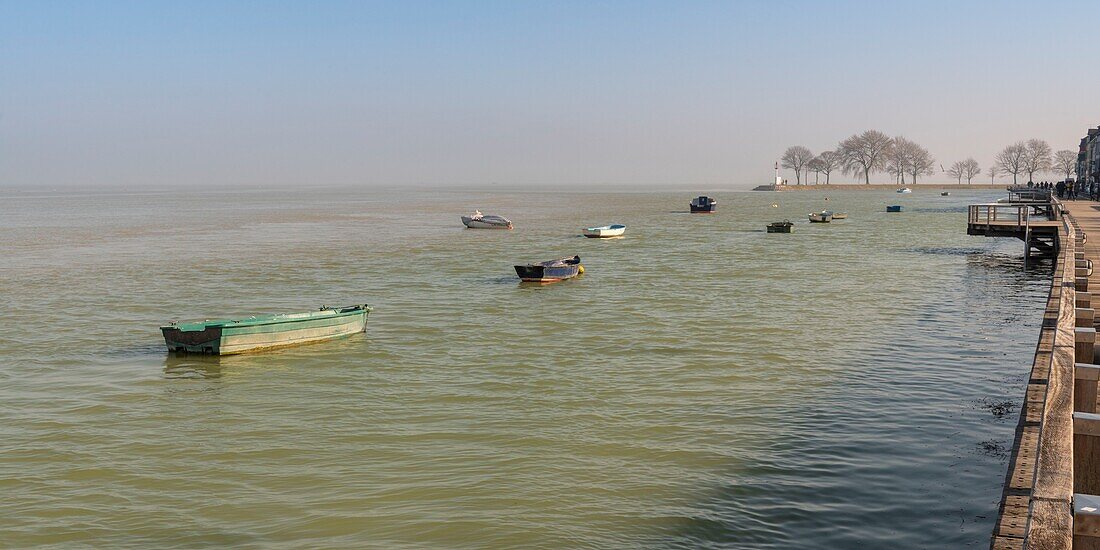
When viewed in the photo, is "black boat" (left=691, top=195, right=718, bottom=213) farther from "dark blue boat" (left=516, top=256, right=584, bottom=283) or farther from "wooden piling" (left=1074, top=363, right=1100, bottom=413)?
"wooden piling" (left=1074, top=363, right=1100, bottom=413)

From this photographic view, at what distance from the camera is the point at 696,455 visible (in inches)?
599

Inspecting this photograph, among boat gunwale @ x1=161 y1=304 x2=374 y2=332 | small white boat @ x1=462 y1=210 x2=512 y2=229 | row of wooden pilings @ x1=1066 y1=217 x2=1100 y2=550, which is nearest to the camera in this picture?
row of wooden pilings @ x1=1066 y1=217 x2=1100 y2=550

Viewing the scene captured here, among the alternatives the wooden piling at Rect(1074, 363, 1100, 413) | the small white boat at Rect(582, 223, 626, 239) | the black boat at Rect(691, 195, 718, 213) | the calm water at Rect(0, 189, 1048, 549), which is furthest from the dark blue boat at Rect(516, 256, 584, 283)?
the black boat at Rect(691, 195, 718, 213)

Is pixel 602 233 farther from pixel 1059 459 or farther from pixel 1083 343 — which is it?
pixel 1059 459

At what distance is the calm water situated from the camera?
12648mm

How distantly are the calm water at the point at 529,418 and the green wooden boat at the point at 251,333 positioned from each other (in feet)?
1.69

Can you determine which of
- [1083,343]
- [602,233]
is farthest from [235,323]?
[602,233]

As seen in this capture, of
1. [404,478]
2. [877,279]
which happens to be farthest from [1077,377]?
[877,279]

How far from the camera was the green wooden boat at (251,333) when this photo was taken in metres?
24.1

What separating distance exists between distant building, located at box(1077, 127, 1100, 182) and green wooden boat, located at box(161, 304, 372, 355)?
113430 mm

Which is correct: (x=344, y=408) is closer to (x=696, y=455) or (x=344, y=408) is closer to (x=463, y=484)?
(x=463, y=484)

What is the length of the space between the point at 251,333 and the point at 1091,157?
14385 cm

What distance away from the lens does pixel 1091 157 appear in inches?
5394

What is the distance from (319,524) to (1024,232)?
144 feet
